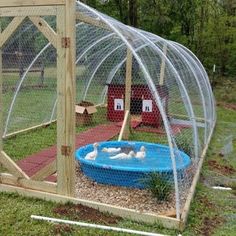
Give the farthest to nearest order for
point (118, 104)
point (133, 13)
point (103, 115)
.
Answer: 1. point (133, 13)
2. point (103, 115)
3. point (118, 104)

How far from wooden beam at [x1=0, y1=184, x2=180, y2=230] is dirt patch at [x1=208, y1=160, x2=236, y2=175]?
9.48ft

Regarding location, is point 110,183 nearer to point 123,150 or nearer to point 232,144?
point 123,150

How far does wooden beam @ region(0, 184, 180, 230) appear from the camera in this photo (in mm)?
4832

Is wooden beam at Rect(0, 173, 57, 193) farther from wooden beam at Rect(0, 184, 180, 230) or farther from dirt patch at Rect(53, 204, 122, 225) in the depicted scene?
dirt patch at Rect(53, 204, 122, 225)

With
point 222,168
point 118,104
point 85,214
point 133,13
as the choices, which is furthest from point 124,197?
point 133,13

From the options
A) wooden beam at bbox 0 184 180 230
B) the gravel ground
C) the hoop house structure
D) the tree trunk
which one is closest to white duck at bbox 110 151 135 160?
the hoop house structure

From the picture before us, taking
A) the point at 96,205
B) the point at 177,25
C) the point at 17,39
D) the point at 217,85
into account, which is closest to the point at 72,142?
the point at 96,205

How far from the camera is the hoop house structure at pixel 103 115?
5184mm

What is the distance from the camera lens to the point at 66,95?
519 centimetres

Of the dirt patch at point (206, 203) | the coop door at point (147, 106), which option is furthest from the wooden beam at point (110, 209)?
the coop door at point (147, 106)

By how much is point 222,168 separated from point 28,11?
14.8 ft

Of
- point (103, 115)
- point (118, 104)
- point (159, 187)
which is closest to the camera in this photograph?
point (159, 187)

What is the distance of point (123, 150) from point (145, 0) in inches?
567

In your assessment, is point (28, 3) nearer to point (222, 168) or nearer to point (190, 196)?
point (190, 196)
